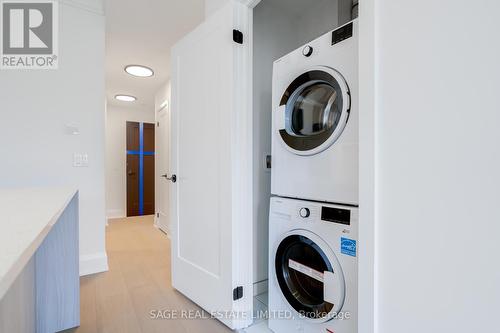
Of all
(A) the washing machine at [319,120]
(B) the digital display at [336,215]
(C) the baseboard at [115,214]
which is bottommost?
(C) the baseboard at [115,214]

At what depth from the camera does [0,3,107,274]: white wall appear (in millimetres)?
2037

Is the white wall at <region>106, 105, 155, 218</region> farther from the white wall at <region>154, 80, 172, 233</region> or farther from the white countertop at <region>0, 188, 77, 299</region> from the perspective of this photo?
the white countertop at <region>0, 188, 77, 299</region>

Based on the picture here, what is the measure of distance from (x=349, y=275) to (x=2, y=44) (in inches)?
117

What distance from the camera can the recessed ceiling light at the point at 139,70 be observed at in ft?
10.7

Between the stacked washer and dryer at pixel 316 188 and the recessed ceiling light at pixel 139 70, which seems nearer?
the stacked washer and dryer at pixel 316 188

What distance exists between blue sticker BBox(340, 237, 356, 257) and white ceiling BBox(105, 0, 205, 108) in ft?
7.14

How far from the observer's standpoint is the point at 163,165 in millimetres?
3900

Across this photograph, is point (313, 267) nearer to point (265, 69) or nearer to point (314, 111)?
point (314, 111)

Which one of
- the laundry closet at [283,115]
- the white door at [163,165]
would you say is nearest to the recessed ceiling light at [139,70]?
the white door at [163,165]

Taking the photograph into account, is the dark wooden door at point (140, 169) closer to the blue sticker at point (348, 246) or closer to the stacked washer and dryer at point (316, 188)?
the stacked washer and dryer at point (316, 188)

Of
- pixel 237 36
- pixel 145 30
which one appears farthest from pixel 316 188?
pixel 145 30
